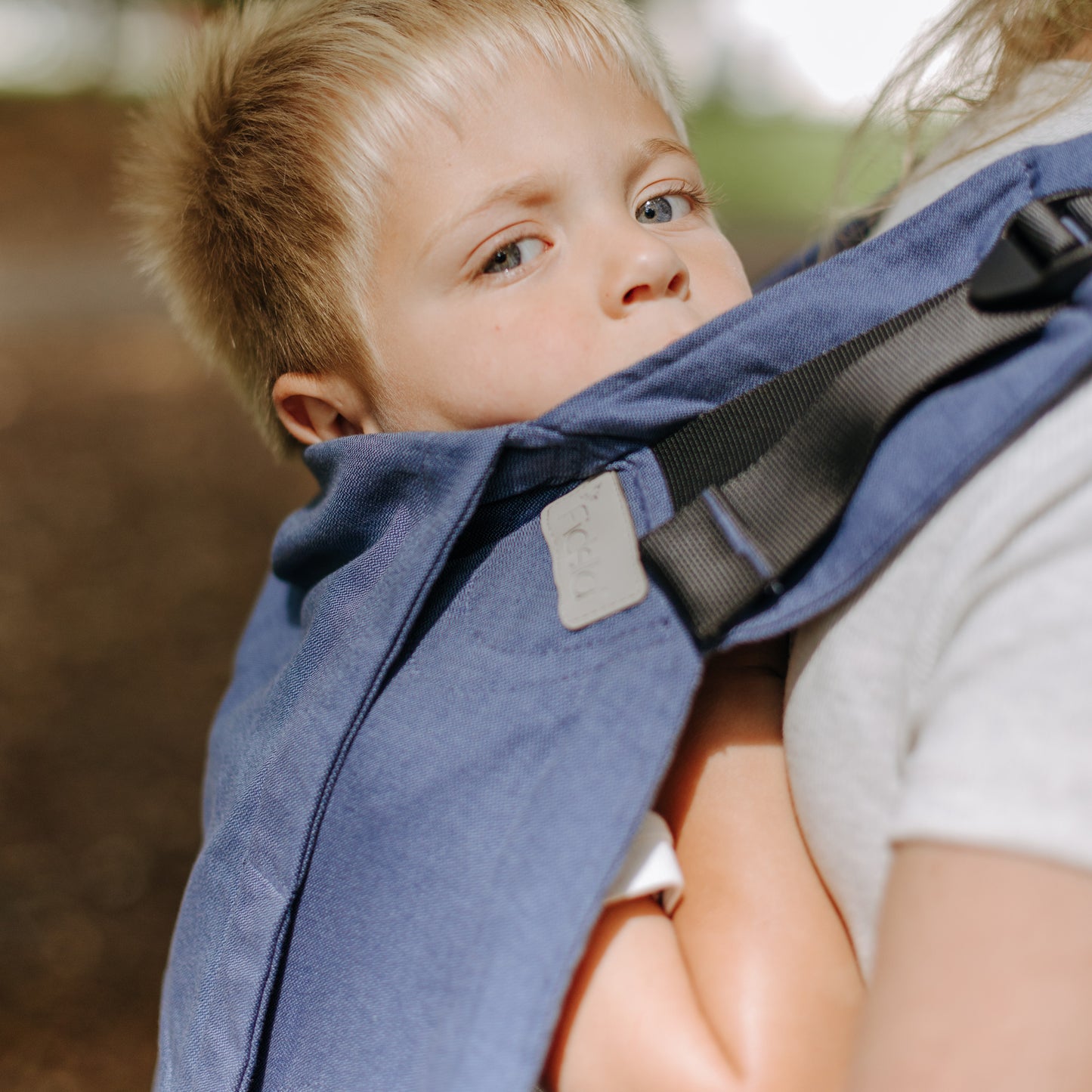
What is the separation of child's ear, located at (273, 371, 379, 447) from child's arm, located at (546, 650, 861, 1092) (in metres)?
0.72

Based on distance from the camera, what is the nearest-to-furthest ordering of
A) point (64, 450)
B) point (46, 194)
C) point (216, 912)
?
point (216, 912)
point (64, 450)
point (46, 194)

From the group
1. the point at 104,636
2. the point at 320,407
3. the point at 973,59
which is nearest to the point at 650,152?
the point at 973,59

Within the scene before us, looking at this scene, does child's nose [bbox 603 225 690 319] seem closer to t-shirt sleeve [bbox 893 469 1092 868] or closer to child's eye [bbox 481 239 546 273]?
child's eye [bbox 481 239 546 273]

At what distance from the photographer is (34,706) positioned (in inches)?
128

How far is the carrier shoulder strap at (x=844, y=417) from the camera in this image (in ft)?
2.56

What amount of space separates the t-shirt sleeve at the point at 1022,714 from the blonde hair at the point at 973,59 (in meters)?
0.55

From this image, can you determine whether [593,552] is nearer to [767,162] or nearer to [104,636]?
[104,636]

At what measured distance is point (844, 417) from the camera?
0.81 m

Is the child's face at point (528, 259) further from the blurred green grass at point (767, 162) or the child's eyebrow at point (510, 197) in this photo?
the blurred green grass at point (767, 162)

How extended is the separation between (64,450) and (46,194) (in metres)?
5.63

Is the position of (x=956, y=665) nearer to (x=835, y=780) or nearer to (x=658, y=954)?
(x=835, y=780)

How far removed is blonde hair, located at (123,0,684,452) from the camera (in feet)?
4.19

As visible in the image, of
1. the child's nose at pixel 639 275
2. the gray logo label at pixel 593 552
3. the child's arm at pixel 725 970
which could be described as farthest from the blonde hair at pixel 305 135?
the child's arm at pixel 725 970

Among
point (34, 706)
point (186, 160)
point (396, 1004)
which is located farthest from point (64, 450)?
point (396, 1004)
